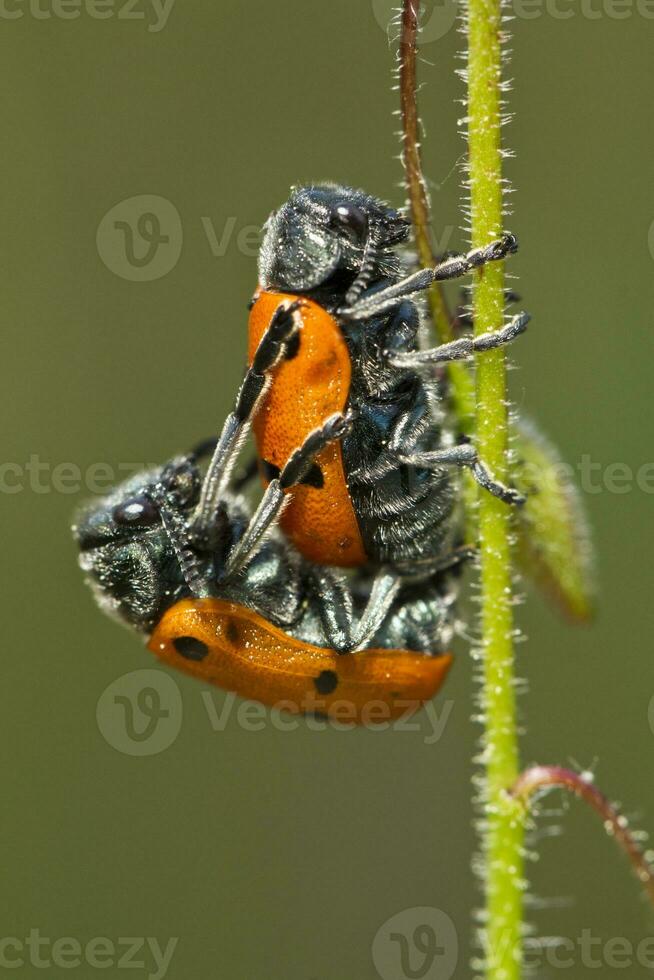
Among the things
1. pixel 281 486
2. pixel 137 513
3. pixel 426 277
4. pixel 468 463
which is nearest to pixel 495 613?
pixel 468 463

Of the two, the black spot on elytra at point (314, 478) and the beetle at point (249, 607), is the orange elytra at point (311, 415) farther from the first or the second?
the beetle at point (249, 607)

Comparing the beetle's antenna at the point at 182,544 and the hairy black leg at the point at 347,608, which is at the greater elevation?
the beetle's antenna at the point at 182,544

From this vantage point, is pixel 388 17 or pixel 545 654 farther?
pixel 545 654

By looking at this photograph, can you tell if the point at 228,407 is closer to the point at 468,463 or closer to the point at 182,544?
Answer: the point at 182,544

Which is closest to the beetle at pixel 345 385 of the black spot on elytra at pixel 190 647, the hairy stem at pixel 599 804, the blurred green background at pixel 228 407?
the black spot on elytra at pixel 190 647

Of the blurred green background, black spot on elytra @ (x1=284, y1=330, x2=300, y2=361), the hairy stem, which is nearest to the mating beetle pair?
black spot on elytra @ (x1=284, y1=330, x2=300, y2=361)

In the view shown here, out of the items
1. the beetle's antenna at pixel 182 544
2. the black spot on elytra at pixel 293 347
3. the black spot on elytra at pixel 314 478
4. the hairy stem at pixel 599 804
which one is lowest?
the hairy stem at pixel 599 804

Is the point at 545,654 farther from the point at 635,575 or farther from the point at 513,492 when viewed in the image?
the point at 513,492

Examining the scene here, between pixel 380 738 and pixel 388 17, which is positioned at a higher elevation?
pixel 388 17

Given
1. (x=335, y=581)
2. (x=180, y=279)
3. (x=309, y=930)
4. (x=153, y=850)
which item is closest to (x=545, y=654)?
(x=309, y=930)
